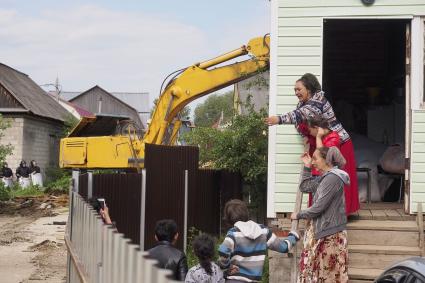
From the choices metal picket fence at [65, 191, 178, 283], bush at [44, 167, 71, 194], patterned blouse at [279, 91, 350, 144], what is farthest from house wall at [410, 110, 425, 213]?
bush at [44, 167, 71, 194]

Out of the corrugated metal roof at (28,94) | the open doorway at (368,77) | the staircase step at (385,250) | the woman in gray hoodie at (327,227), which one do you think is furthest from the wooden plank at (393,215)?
the corrugated metal roof at (28,94)

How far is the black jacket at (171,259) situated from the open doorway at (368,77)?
6288mm

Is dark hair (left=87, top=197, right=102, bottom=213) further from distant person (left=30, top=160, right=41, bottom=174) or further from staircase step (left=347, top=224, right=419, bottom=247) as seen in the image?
distant person (left=30, top=160, right=41, bottom=174)

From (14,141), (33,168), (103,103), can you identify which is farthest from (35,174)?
(103,103)

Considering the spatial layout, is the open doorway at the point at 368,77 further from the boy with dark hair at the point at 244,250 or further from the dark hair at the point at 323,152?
the boy with dark hair at the point at 244,250

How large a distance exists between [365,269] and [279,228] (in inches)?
51.4

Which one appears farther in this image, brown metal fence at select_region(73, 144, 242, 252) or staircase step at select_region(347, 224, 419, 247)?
brown metal fence at select_region(73, 144, 242, 252)

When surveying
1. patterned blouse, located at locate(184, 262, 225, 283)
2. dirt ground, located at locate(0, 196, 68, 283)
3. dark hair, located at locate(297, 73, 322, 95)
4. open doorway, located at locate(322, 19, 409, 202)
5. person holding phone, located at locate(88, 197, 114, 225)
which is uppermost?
open doorway, located at locate(322, 19, 409, 202)

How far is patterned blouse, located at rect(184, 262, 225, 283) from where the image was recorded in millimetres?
5000

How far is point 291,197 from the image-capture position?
8453 millimetres

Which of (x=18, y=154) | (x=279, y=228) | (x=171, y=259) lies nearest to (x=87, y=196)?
(x=279, y=228)

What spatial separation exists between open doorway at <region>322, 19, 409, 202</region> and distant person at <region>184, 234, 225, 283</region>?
639 centimetres

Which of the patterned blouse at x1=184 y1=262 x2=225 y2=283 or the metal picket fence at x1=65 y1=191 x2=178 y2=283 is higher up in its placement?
the metal picket fence at x1=65 y1=191 x2=178 y2=283

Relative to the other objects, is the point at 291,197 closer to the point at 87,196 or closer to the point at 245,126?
the point at 87,196
